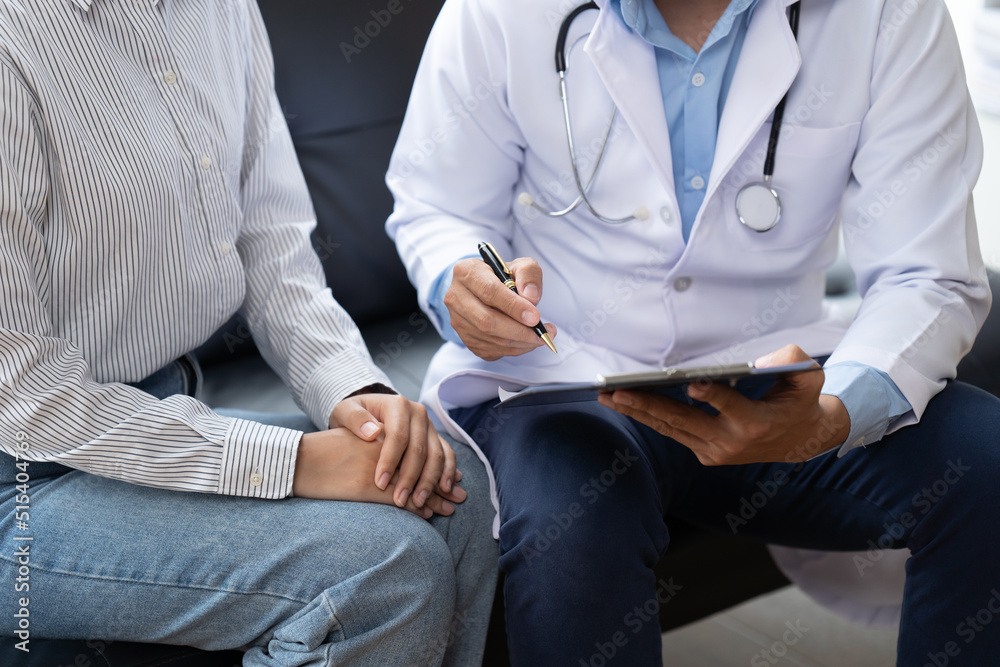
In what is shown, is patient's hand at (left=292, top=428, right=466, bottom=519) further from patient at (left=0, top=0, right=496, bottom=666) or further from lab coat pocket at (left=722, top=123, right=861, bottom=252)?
lab coat pocket at (left=722, top=123, right=861, bottom=252)

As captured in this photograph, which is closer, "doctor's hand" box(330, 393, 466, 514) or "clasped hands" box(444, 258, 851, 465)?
"clasped hands" box(444, 258, 851, 465)

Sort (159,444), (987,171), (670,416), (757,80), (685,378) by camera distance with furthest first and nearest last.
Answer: (987,171) < (757,80) < (159,444) < (670,416) < (685,378)

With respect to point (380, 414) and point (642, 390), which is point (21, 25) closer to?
point (380, 414)

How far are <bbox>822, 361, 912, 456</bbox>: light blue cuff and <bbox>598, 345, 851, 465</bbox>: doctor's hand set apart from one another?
0.04 metres

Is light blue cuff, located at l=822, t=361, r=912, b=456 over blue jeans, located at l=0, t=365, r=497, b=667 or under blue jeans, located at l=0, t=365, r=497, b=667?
over

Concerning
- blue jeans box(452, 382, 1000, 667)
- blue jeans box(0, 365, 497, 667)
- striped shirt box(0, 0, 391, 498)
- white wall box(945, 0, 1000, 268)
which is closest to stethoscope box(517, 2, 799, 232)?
blue jeans box(452, 382, 1000, 667)

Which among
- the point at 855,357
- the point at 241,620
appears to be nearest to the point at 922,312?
the point at 855,357

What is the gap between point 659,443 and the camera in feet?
3.49

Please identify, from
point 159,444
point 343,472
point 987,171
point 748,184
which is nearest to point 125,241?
point 159,444

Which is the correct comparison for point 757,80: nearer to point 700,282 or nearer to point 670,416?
point 700,282

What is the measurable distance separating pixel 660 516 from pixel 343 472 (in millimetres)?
350

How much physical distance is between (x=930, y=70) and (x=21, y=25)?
99 centimetres

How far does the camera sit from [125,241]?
0.96 m

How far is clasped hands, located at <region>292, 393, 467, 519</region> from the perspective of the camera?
0.97 m
